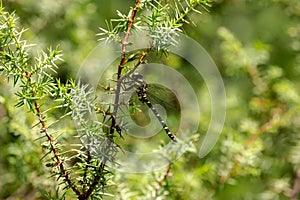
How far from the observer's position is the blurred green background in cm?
99

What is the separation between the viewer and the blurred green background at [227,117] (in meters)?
0.99

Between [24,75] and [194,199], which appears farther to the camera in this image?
[194,199]

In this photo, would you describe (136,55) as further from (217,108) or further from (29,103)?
(217,108)

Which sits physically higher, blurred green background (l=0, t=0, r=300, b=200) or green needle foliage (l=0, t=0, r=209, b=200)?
blurred green background (l=0, t=0, r=300, b=200)

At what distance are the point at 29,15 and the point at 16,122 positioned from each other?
52 centimetres

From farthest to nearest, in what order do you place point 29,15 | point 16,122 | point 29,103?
point 29,15
point 16,122
point 29,103

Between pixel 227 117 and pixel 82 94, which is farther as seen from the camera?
pixel 227 117

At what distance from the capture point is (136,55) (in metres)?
0.60

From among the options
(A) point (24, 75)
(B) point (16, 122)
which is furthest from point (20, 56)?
(B) point (16, 122)

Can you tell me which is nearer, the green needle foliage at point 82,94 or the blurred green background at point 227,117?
the green needle foliage at point 82,94

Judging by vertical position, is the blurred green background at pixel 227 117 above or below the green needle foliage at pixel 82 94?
above

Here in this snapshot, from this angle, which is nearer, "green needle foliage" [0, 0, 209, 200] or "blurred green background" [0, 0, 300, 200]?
"green needle foliage" [0, 0, 209, 200]

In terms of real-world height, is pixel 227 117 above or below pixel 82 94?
above

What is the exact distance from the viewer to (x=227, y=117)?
1.46 metres
